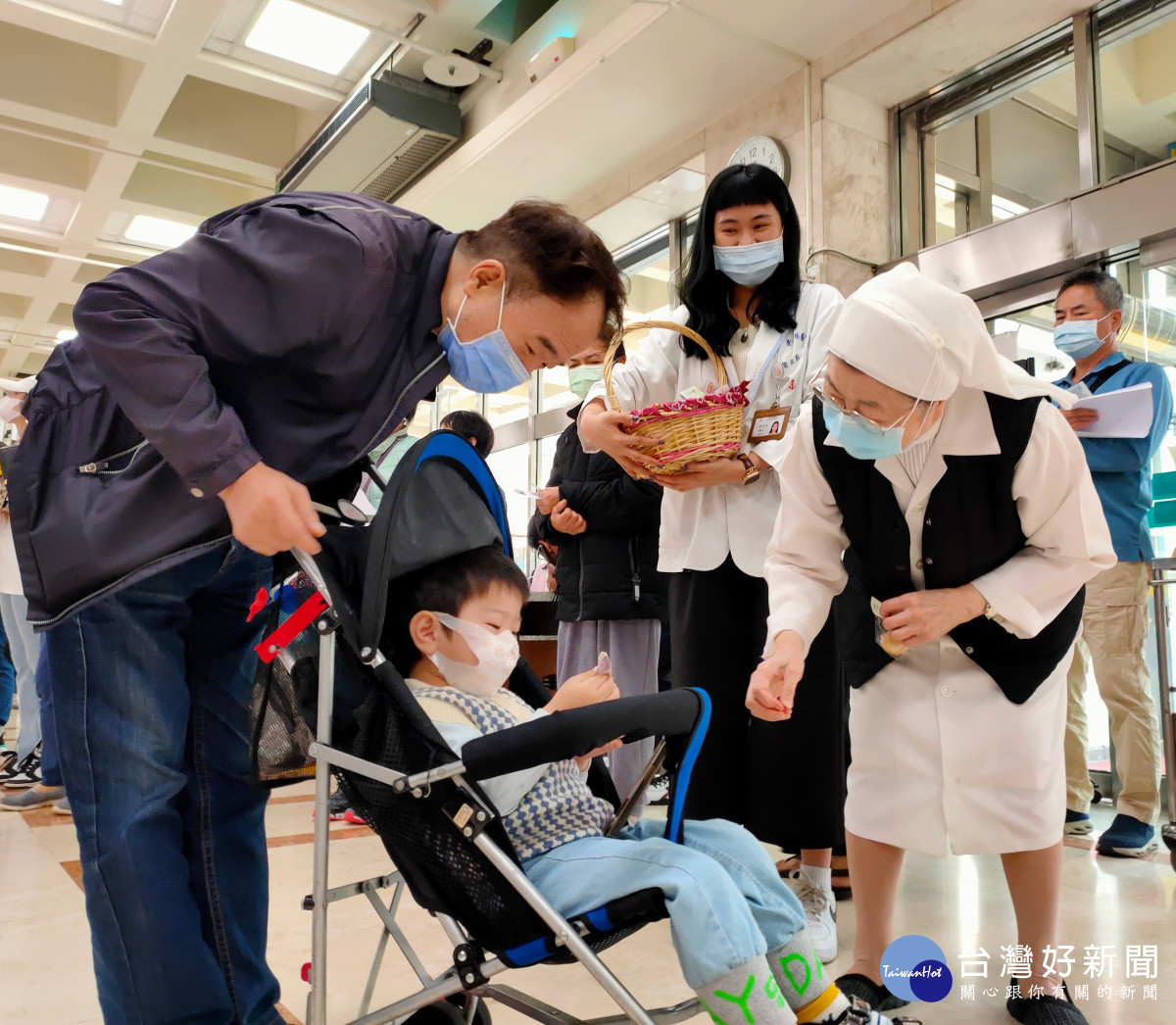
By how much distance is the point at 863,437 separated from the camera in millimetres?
1469

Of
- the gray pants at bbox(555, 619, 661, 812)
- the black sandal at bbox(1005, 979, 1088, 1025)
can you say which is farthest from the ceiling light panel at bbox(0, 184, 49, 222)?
the black sandal at bbox(1005, 979, 1088, 1025)

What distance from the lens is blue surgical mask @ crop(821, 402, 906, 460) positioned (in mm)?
1458

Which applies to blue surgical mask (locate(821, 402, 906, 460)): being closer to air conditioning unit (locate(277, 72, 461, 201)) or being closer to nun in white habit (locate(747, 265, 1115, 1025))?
nun in white habit (locate(747, 265, 1115, 1025))

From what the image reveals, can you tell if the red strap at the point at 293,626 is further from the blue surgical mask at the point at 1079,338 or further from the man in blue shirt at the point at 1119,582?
the blue surgical mask at the point at 1079,338

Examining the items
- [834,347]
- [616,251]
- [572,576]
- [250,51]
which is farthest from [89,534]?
[616,251]

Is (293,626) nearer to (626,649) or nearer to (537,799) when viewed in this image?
(537,799)

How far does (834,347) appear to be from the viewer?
1474mm

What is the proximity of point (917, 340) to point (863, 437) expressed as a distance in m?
0.17

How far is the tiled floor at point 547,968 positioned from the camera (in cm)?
161

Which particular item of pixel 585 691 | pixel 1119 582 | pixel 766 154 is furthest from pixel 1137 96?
pixel 585 691

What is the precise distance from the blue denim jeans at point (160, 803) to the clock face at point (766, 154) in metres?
3.90

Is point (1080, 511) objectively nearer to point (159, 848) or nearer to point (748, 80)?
point (159, 848)

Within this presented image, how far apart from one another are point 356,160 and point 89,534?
17.6 feet

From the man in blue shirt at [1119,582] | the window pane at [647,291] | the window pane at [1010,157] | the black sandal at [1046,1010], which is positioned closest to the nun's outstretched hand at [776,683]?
the black sandal at [1046,1010]
